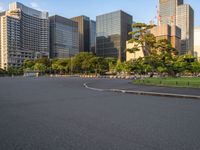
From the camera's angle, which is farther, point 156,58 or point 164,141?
point 156,58

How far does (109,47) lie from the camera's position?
165125mm

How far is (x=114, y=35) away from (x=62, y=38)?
4059 centimetres

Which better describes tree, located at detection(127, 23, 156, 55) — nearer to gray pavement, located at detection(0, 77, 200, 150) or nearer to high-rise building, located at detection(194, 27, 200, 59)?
gray pavement, located at detection(0, 77, 200, 150)

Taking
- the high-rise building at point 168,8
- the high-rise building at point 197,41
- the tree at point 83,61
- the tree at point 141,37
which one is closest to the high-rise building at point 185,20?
the high-rise building at point 168,8

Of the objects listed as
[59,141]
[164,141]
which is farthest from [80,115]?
[164,141]

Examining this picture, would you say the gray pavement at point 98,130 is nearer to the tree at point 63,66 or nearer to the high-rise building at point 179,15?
the tree at point 63,66

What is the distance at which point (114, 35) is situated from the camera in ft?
538

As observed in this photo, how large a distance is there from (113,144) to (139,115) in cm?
365

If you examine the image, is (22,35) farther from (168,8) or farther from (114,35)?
(168,8)

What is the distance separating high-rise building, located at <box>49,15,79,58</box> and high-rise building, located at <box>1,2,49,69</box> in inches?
209

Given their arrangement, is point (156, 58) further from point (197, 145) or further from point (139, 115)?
point (197, 145)

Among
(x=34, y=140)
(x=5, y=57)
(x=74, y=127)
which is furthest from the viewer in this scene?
(x=5, y=57)

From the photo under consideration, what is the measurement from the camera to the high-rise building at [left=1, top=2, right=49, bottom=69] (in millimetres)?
136625

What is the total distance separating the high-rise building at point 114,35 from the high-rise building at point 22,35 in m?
42.1
